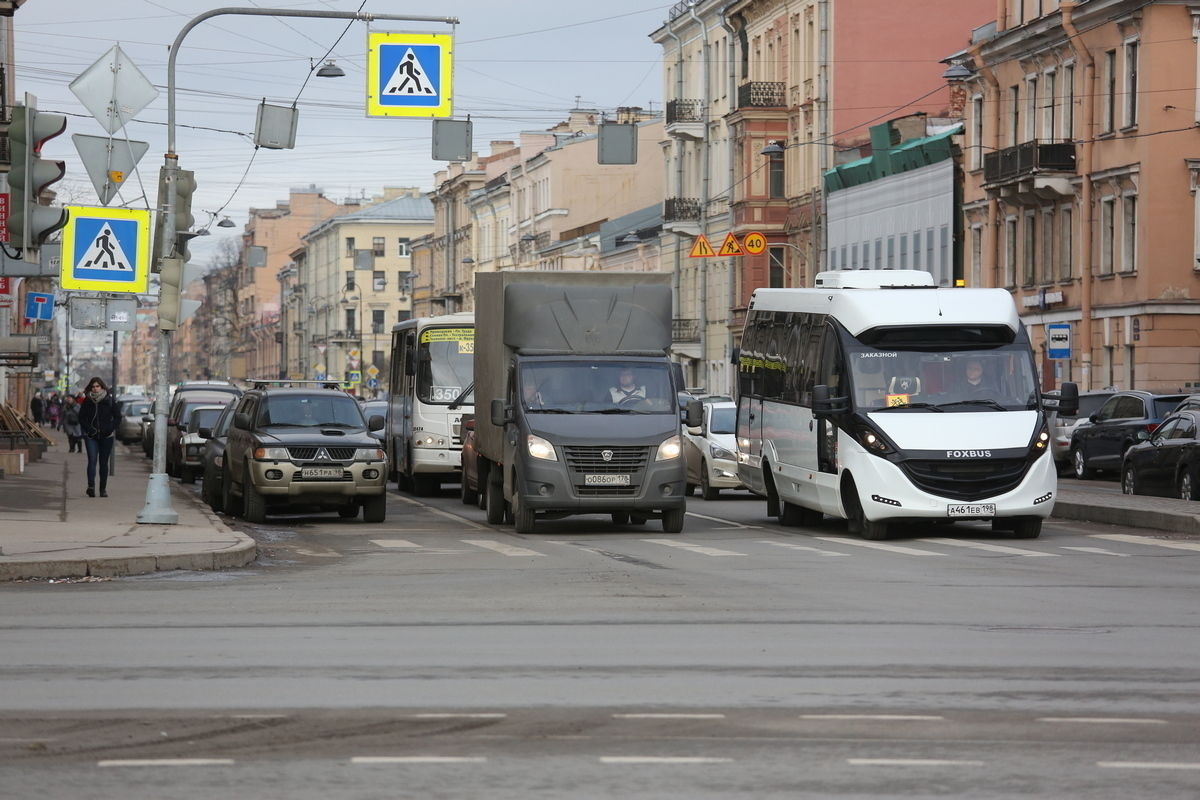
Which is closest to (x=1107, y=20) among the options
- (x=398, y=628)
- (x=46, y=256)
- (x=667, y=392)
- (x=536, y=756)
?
(x=46, y=256)

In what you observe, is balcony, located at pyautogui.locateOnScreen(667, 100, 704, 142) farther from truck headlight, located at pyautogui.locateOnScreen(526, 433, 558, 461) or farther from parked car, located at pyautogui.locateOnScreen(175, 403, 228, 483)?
truck headlight, located at pyautogui.locateOnScreen(526, 433, 558, 461)

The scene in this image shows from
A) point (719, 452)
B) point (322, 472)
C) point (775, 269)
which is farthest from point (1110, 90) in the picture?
point (322, 472)

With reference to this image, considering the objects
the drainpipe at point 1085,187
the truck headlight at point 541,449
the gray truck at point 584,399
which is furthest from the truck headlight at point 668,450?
the drainpipe at point 1085,187

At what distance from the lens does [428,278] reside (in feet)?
472

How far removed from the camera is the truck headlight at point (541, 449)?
25.0m

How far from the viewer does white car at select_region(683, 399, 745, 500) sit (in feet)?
118

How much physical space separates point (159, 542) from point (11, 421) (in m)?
30.4

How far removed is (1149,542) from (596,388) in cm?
648

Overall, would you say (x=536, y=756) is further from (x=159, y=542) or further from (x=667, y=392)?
(x=667, y=392)

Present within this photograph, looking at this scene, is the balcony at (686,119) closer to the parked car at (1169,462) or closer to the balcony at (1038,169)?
the balcony at (1038,169)

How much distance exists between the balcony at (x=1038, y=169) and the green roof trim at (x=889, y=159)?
625 cm

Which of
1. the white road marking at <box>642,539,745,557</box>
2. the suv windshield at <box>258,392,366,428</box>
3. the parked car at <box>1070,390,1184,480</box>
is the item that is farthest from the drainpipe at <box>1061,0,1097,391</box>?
the white road marking at <box>642,539,745,557</box>

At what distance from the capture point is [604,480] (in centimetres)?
2492

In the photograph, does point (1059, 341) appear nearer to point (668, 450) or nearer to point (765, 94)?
point (668, 450)
